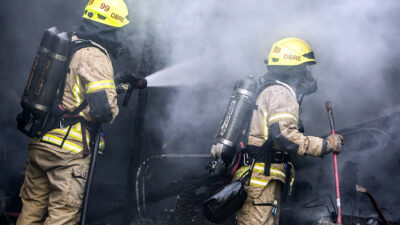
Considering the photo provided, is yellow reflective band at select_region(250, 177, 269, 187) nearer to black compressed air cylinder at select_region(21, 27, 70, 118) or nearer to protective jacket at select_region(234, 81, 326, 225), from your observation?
protective jacket at select_region(234, 81, 326, 225)

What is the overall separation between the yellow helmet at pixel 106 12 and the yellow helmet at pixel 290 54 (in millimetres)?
1539

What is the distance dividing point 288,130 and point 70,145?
1.89m

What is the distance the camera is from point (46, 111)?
132 inches

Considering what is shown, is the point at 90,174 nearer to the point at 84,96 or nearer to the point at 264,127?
the point at 84,96

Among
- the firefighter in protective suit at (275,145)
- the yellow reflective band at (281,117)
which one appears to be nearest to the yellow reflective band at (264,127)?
the firefighter in protective suit at (275,145)

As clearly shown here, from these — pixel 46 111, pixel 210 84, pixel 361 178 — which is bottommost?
pixel 361 178

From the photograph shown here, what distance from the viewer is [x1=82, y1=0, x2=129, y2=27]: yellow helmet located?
144 inches

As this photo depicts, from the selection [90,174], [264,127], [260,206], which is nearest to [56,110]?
[90,174]

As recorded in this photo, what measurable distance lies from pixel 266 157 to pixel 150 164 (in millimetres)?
2446

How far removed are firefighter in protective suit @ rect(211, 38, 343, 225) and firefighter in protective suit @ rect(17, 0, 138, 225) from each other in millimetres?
1166

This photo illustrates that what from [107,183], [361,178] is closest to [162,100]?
[107,183]

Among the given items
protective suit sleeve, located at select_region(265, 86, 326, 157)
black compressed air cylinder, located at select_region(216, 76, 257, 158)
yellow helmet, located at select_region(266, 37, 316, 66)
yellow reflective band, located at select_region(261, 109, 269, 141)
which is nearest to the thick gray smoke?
yellow helmet, located at select_region(266, 37, 316, 66)

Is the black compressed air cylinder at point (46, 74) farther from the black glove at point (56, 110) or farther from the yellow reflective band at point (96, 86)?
the yellow reflective band at point (96, 86)

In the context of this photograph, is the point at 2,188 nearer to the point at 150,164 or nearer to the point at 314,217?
the point at 150,164
